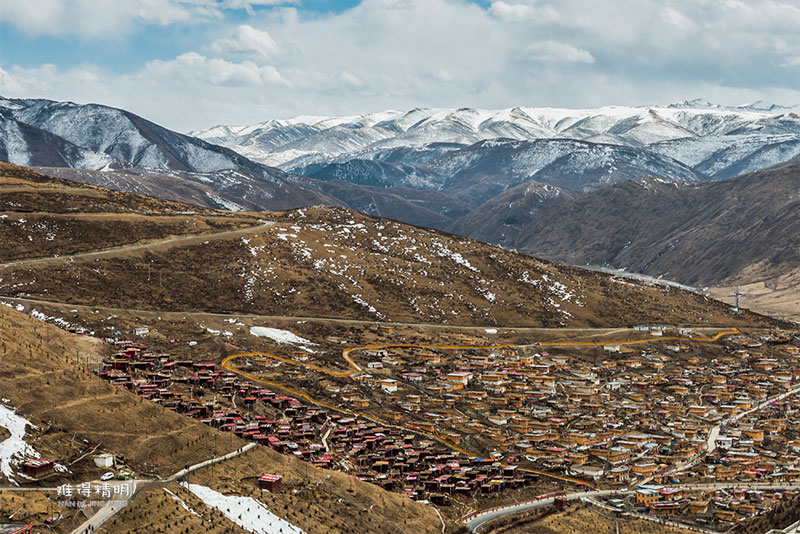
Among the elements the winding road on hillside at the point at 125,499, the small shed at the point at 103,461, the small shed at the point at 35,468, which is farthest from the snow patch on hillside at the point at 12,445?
the winding road on hillside at the point at 125,499

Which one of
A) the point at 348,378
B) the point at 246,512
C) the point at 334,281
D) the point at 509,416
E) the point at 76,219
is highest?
the point at 76,219

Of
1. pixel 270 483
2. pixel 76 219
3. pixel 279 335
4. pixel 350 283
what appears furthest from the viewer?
pixel 350 283

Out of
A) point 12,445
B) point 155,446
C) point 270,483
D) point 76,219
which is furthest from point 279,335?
point 12,445

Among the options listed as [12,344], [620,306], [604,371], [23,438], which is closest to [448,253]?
[620,306]

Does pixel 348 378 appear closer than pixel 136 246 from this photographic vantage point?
Yes

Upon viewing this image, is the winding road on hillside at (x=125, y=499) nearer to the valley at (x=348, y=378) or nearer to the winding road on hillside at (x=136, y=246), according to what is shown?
the valley at (x=348, y=378)

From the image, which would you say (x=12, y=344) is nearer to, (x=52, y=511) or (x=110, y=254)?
(x=52, y=511)

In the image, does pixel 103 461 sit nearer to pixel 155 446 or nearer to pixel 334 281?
pixel 155 446
